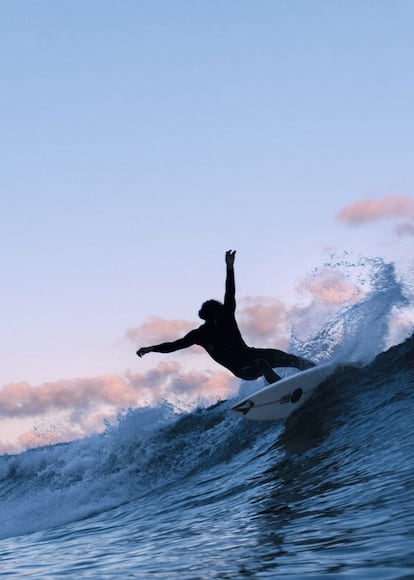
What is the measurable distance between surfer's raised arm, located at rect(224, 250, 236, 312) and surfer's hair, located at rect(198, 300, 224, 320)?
0.11 metres

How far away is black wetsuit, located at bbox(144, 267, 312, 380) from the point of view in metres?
10.5

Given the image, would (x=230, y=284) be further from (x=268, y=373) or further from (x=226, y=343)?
(x=268, y=373)

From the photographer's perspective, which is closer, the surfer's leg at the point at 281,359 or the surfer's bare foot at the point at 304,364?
the surfer's leg at the point at 281,359

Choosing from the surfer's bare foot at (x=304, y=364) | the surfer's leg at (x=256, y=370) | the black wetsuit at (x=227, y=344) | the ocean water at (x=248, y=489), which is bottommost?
the ocean water at (x=248, y=489)

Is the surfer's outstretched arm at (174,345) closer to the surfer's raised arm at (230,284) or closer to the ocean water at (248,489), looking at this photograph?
the surfer's raised arm at (230,284)

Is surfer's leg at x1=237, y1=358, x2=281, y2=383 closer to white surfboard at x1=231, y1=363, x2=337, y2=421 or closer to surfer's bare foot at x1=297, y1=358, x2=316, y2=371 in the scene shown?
white surfboard at x1=231, y1=363, x2=337, y2=421

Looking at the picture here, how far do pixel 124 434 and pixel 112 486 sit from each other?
1903 millimetres

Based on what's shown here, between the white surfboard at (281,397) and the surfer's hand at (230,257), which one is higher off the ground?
the surfer's hand at (230,257)

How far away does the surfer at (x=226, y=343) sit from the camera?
10445 millimetres

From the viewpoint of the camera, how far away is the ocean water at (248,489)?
484 cm

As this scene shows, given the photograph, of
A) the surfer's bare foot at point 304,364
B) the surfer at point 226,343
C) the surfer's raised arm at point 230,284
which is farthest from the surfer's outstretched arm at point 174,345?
the surfer's bare foot at point 304,364

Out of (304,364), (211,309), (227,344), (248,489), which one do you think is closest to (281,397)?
(304,364)

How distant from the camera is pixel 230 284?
1030 centimetres

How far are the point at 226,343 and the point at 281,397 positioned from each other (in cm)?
116
